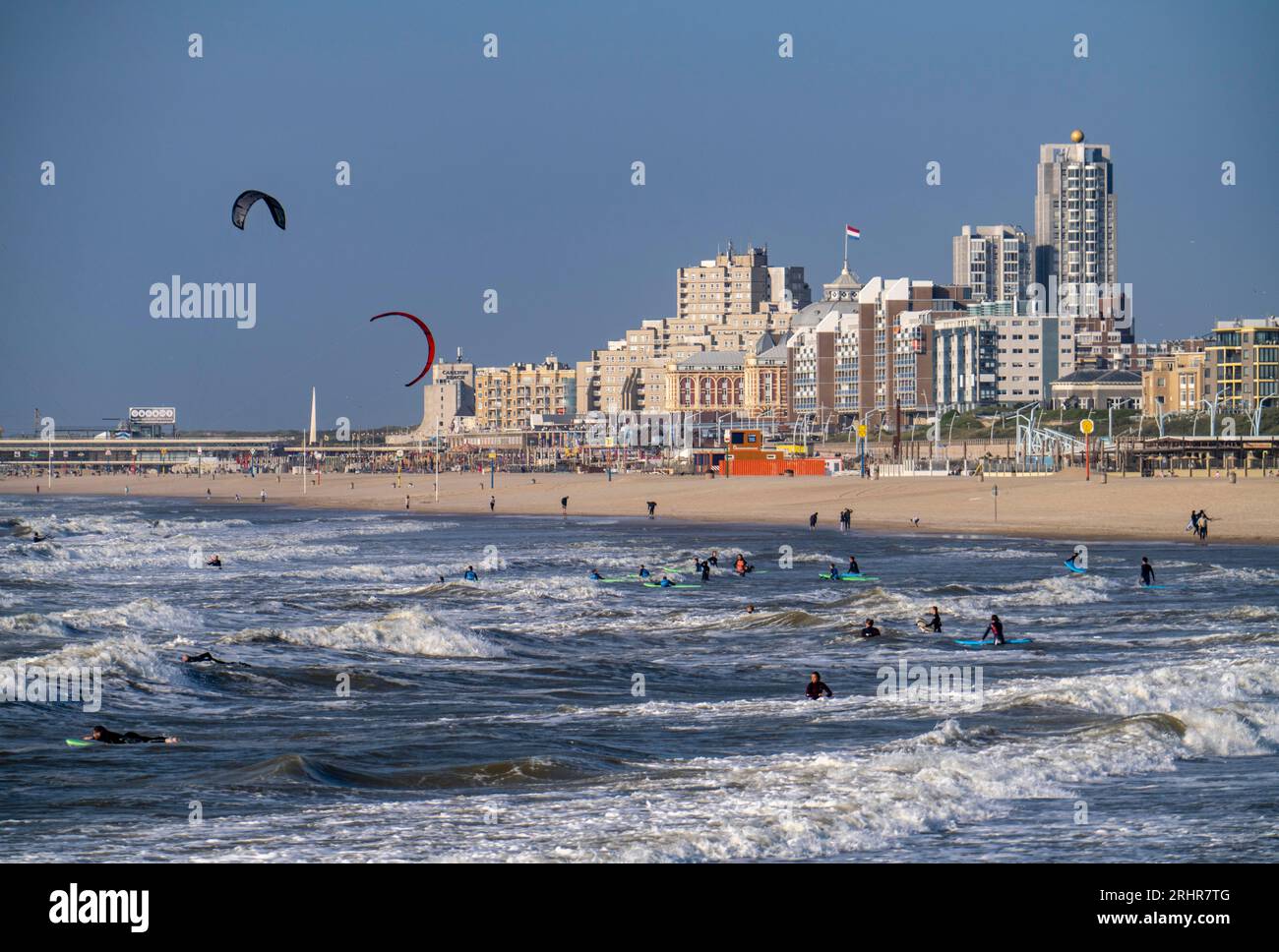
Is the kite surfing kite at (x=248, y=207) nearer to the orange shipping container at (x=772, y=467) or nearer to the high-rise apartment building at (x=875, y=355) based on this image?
the orange shipping container at (x=772, y=467)

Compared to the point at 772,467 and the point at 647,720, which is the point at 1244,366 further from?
the point at 647,720

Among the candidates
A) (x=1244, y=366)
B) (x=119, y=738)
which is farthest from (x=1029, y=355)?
(x=119, y=738)

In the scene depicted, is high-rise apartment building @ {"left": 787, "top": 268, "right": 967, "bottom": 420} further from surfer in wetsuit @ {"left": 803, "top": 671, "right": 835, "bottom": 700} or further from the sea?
surfer in wetsuit @ {"left": 803, "top": 671, "right": 835, "bottom": 700}

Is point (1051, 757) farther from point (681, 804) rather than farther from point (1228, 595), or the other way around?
point (1228, 595)

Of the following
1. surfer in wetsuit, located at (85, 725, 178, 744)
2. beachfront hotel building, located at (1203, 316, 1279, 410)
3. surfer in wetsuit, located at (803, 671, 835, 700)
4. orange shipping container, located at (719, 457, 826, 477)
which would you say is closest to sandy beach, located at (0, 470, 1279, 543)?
orange shipping container, located at (719, 457, 826, 477)
